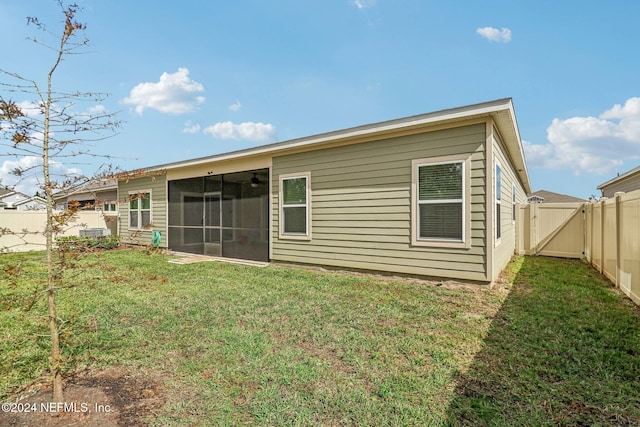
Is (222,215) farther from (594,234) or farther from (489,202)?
(594,234)

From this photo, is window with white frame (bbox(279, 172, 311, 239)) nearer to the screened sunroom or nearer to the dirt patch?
the screened sunroom

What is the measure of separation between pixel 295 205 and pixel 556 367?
5.56 m

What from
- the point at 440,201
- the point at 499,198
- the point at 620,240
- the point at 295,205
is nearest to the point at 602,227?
the point at 620,240

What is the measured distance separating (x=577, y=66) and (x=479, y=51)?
3.60 metres

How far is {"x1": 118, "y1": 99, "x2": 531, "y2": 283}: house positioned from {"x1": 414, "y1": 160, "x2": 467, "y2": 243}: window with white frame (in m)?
0.02

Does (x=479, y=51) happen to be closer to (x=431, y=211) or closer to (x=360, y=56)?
(x=360, y=56)

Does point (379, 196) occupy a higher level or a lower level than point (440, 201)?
higher

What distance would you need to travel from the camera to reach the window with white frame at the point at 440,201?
5.13m

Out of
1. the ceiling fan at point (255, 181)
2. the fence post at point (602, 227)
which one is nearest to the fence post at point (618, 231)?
the fence post at point (602, 227)

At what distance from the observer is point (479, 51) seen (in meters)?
7.90

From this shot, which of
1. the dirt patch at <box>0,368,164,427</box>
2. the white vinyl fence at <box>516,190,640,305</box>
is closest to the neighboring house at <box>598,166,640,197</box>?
the white vinyl fence at <box>516,190,640,305</box>

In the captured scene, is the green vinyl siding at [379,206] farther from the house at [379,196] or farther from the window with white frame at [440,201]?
the window with white frame at [440,201]

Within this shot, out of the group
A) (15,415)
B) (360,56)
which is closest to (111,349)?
(15,415)

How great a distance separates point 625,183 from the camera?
42.9ft
